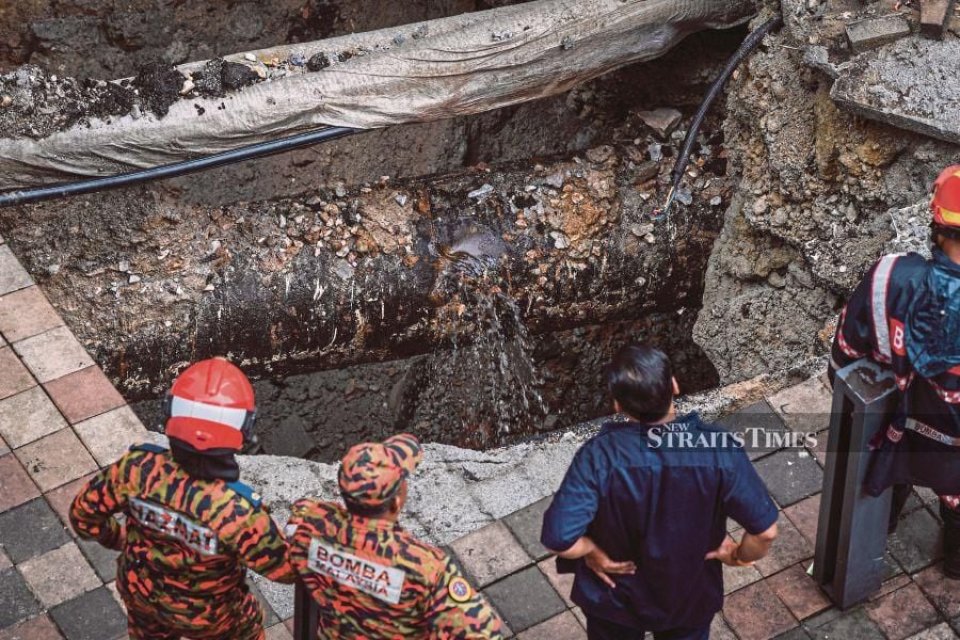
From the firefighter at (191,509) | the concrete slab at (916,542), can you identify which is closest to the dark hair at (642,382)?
the firefighter at (191,509)

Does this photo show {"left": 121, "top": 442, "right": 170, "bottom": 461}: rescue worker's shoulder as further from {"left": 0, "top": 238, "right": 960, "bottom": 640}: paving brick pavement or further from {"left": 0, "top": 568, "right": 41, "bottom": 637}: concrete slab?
{"left": 0, "top": 568, "right": 41, "bottom": 637}: concrete slab

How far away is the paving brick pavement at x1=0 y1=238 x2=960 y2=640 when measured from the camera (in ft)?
11.7

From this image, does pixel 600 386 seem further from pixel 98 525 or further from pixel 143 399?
pixel 98 525

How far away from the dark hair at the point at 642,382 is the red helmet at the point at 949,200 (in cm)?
88

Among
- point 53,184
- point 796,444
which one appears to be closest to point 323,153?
point 53,184

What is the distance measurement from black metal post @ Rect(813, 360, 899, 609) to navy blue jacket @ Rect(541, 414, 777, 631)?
0.50m

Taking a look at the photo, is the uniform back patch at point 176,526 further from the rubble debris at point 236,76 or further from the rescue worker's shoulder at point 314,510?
the rubble debris at point 236,76

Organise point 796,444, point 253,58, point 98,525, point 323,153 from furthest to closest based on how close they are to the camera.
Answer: point 323,153
point 253,58
point 796,444
point 98,525

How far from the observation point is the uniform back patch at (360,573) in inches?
104

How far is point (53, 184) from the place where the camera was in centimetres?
491

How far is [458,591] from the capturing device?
270cm

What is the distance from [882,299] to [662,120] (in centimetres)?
293

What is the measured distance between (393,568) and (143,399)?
3.13 meters

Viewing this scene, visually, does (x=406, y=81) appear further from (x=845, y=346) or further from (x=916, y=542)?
(x=916, y=542)
